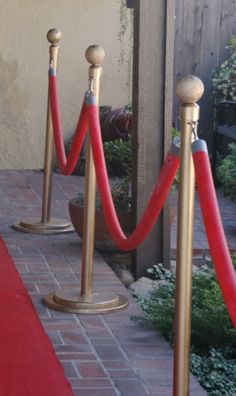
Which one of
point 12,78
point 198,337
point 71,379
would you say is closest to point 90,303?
point 198,337

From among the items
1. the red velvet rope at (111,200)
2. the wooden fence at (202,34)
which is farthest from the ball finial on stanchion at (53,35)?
the wooden fence at (202,34)

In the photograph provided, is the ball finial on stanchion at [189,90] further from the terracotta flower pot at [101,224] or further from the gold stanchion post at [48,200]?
the gold stanchion post at [48,200]

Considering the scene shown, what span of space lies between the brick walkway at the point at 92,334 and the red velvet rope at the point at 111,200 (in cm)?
49

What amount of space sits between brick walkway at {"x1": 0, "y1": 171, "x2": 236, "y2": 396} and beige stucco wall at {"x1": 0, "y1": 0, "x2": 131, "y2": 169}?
2.59m

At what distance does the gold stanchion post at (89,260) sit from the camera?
5.60m

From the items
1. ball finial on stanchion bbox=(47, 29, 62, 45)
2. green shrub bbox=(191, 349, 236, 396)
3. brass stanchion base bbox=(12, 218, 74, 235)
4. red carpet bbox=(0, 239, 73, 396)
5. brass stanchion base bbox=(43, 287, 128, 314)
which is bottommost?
green shrub bbox=(191, 349, 236, 396)

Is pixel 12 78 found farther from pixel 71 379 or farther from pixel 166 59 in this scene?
pixel 71 379

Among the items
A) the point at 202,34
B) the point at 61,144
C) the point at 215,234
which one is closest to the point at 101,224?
the point at 61,144

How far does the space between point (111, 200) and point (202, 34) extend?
5.67 metres

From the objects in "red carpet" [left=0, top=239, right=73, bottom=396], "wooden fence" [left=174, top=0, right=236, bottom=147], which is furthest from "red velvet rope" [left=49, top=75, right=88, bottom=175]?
"wooden fence" [left=174, top=0, right=236, bottom=147]

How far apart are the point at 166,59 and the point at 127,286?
143 cm

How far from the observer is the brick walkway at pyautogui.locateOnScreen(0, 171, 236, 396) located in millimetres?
4469

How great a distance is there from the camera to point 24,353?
4723mm

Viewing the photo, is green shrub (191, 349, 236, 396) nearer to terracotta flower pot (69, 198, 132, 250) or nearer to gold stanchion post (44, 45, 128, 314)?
gold stanchion post (44, 45, 128, 314)
